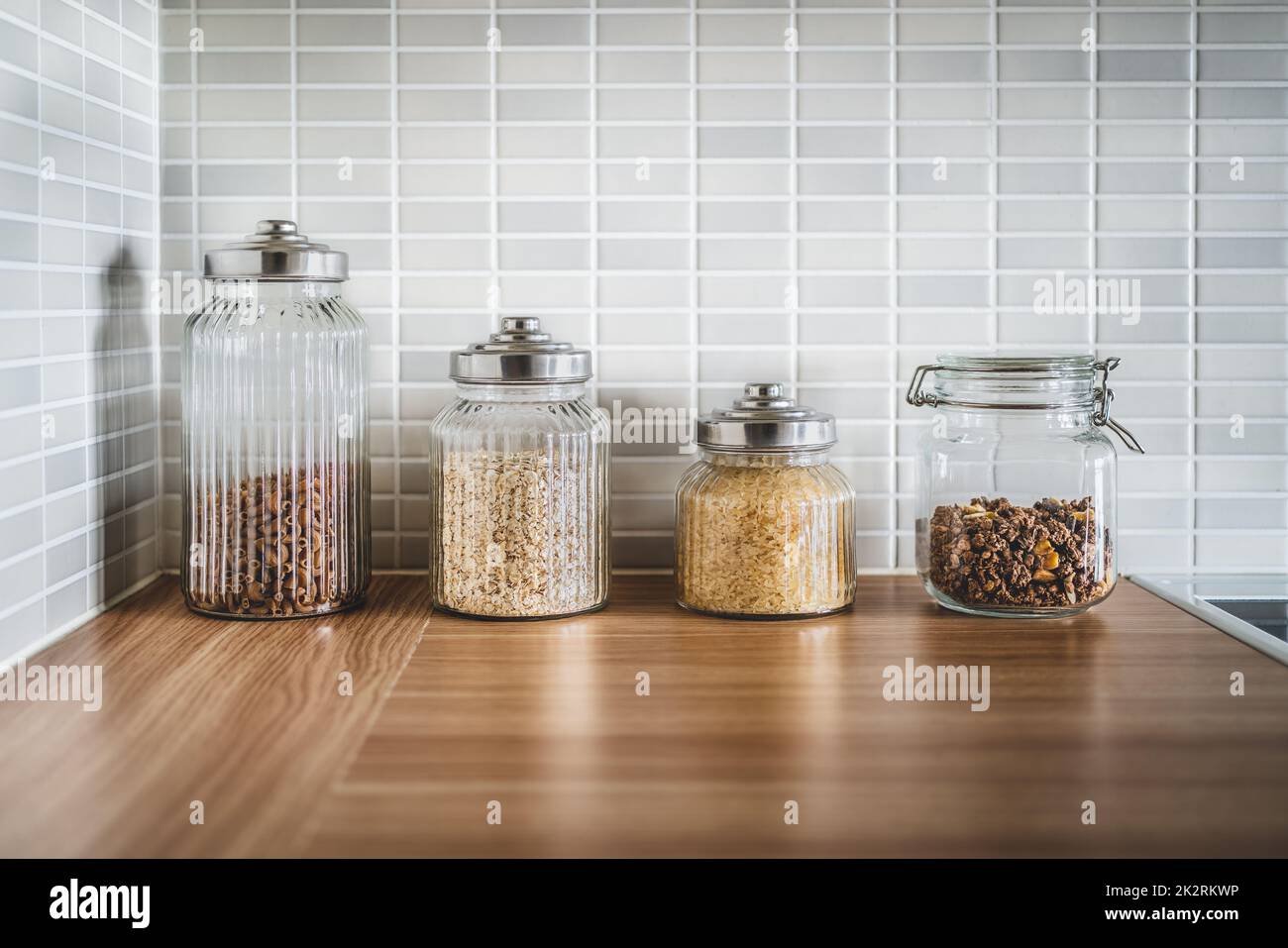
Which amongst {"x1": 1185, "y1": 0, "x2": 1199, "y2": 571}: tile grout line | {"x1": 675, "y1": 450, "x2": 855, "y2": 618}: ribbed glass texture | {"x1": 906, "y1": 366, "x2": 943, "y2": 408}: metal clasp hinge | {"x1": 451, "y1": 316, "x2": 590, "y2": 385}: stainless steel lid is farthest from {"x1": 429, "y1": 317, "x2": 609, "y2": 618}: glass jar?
{"x1": 1185, "y1": 0, "x2": 1199, "y2": 571}: tile grout line

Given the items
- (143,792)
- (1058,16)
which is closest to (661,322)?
(1058,16)

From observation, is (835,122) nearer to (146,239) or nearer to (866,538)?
(866,538)

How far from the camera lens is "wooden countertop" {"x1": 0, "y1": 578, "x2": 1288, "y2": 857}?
2.11 ft

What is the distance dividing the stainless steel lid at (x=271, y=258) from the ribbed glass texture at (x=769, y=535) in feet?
1.34

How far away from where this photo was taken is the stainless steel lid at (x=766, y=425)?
110 centimetres

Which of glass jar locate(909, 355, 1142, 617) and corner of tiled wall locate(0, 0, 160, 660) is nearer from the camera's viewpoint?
corner of tiled wall locate(0, 0, 160, 660)

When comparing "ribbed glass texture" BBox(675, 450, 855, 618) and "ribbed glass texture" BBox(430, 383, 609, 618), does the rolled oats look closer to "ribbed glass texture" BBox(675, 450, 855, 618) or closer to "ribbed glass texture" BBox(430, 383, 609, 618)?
"ribbed glass texture" BBox(430, 383, 609, 618)

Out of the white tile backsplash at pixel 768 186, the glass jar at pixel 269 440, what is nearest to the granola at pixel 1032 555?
the white tile backsplash at pixel 768 186

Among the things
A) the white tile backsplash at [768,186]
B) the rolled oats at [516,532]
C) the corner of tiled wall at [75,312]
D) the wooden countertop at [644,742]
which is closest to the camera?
the wooden countertop at [644,742]

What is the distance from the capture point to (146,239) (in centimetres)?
125

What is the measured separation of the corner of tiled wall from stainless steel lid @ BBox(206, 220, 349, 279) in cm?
13

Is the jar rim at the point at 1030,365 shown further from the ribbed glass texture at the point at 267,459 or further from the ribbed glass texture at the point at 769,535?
the ribbed glass texture at the point at 267,459

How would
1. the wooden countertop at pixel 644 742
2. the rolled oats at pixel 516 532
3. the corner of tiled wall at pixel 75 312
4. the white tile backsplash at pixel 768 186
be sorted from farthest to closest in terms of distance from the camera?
the white tile backsplash at pixel 768 186 → the rolled oats at pixel 516 532 → the corner of tiled wall at pixel 75 312 → the wooden countertop at pixel 644 742
